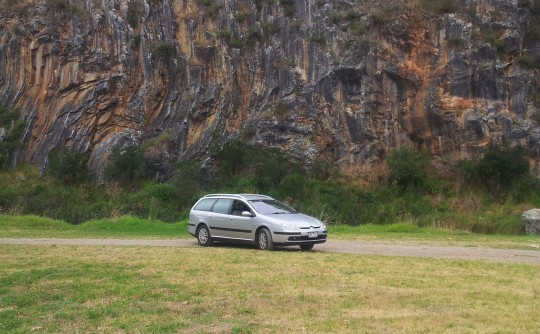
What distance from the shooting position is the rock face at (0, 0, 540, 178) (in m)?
35.2

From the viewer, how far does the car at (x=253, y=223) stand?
49.8 ft

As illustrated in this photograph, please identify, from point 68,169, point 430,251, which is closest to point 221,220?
point 430,251

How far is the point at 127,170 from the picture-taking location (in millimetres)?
36906

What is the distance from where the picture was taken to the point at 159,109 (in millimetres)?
40375

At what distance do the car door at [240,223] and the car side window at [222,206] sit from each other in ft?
0.77

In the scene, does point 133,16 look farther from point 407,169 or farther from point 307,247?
point 307,247

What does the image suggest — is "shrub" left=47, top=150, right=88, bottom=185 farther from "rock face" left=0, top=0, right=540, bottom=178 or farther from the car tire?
the car tire

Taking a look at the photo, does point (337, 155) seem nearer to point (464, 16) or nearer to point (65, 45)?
point (464, 16)

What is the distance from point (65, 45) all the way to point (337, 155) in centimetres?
1946

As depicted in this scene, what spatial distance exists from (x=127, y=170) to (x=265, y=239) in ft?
75.2

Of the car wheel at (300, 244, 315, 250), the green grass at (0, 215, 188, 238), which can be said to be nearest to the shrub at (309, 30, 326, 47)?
the green grass at (0, 215, 188, 238)

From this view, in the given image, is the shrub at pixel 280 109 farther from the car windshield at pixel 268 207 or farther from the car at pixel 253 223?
the car windshield at pixel 268 207

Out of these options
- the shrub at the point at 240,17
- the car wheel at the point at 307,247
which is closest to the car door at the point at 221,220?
the car wheel at the point at 307,247

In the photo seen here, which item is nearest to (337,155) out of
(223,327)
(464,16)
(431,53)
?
(431,53)
